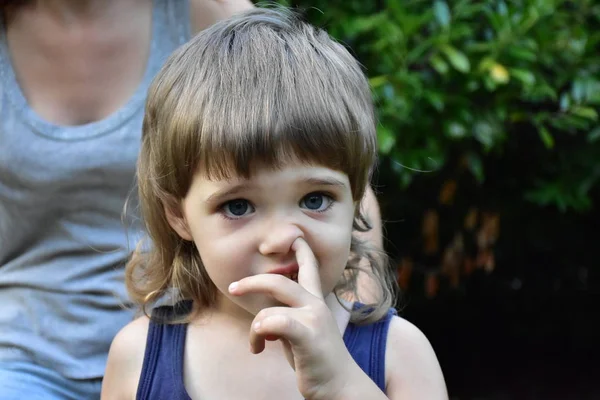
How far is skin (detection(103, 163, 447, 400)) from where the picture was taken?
161 centimetres

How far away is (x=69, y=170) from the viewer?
2.26m

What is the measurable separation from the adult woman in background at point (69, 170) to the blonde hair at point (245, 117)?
0.97 feet

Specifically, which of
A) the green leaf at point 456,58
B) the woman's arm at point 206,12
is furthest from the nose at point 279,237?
the green leaf at point 456,58

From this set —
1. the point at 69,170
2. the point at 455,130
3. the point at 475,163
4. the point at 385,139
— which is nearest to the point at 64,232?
the point at 69,170

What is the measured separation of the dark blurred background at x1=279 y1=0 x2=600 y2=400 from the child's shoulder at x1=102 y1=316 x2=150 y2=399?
1.21m

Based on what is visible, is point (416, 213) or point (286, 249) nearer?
point (286, 249)

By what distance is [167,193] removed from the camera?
1889 mm

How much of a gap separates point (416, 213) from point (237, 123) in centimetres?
298

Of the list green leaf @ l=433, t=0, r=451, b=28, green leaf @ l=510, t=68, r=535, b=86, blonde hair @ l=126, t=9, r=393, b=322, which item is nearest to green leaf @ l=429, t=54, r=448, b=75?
green leaf @ l=433, t=0, r=451, b=28

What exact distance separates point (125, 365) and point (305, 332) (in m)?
0.52

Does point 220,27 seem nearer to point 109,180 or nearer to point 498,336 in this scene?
point 109,180

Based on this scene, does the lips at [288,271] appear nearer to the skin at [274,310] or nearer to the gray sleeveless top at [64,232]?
the skin at [274,310]

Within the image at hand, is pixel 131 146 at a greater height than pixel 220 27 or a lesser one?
lesser

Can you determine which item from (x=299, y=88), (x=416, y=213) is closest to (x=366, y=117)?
(x=299, y=88)
